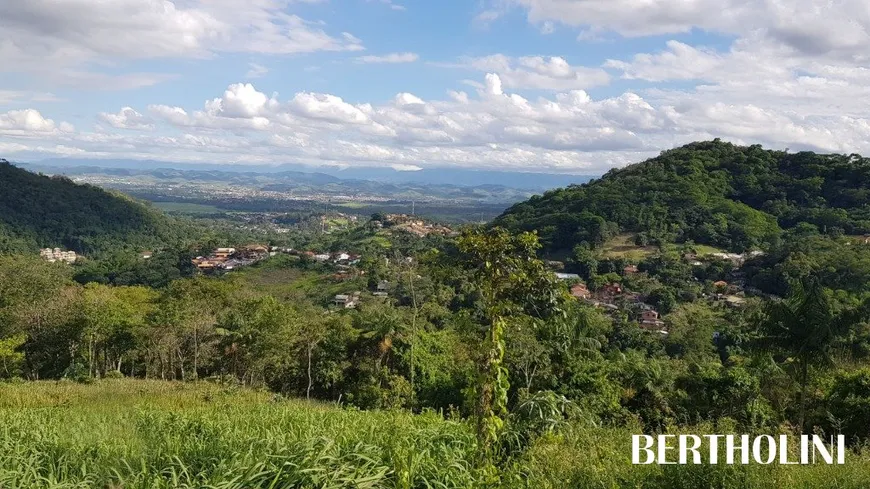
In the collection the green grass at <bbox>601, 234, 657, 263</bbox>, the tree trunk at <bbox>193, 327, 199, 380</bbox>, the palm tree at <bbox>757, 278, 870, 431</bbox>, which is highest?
the palm tree at <bbox>757, 278, 870, 431</bbox>

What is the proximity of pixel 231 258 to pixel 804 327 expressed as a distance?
198ft

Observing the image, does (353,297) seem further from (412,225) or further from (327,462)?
(412,225)

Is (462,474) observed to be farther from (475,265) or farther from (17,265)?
(17,265)

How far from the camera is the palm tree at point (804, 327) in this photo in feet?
30.8

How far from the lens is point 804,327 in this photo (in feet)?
31.2

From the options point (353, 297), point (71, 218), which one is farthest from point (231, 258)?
point (353, 297)

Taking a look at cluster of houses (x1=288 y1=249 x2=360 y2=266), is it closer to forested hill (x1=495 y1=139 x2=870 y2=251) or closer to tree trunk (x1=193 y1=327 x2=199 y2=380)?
forested hill (x1=495 y1=139 x2=870 y2=251)

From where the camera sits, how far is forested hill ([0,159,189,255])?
68481 millimetres

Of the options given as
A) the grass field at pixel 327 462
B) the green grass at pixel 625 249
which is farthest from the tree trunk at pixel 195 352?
the green grass at pixel 625 249

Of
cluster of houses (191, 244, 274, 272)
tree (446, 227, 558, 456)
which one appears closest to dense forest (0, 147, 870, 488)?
tree (446, 227, 558, 456)

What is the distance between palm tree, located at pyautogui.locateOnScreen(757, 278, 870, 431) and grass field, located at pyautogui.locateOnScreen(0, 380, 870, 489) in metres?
6.28

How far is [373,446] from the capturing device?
352 cm

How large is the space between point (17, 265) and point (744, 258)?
46.3 m

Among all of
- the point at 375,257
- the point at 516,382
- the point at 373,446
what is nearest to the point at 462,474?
the point at 373,446
